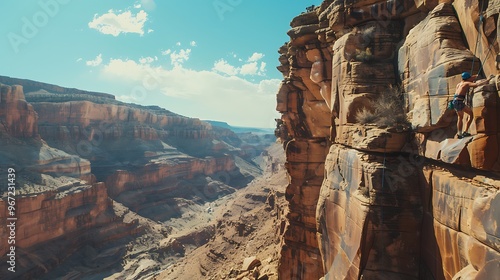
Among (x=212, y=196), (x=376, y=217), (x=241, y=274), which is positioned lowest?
(x=212, y=196)

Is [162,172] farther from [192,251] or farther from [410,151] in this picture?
[410,151]

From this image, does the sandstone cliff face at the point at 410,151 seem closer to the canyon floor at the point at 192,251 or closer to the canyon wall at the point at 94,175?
the canyon floor at the point at 192,251

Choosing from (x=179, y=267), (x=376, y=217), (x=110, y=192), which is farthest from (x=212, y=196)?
(x=376, y=217)

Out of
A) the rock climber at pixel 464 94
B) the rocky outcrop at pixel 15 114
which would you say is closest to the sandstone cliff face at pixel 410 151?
the rock climber at pixel 464 94

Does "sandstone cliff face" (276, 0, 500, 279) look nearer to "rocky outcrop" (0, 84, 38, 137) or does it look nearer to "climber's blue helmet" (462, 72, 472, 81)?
"climber's blue helmet" (462, 72, 472, 81)

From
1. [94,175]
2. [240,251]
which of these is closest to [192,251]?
[240,251]

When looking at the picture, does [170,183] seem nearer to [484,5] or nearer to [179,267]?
[179,267]
